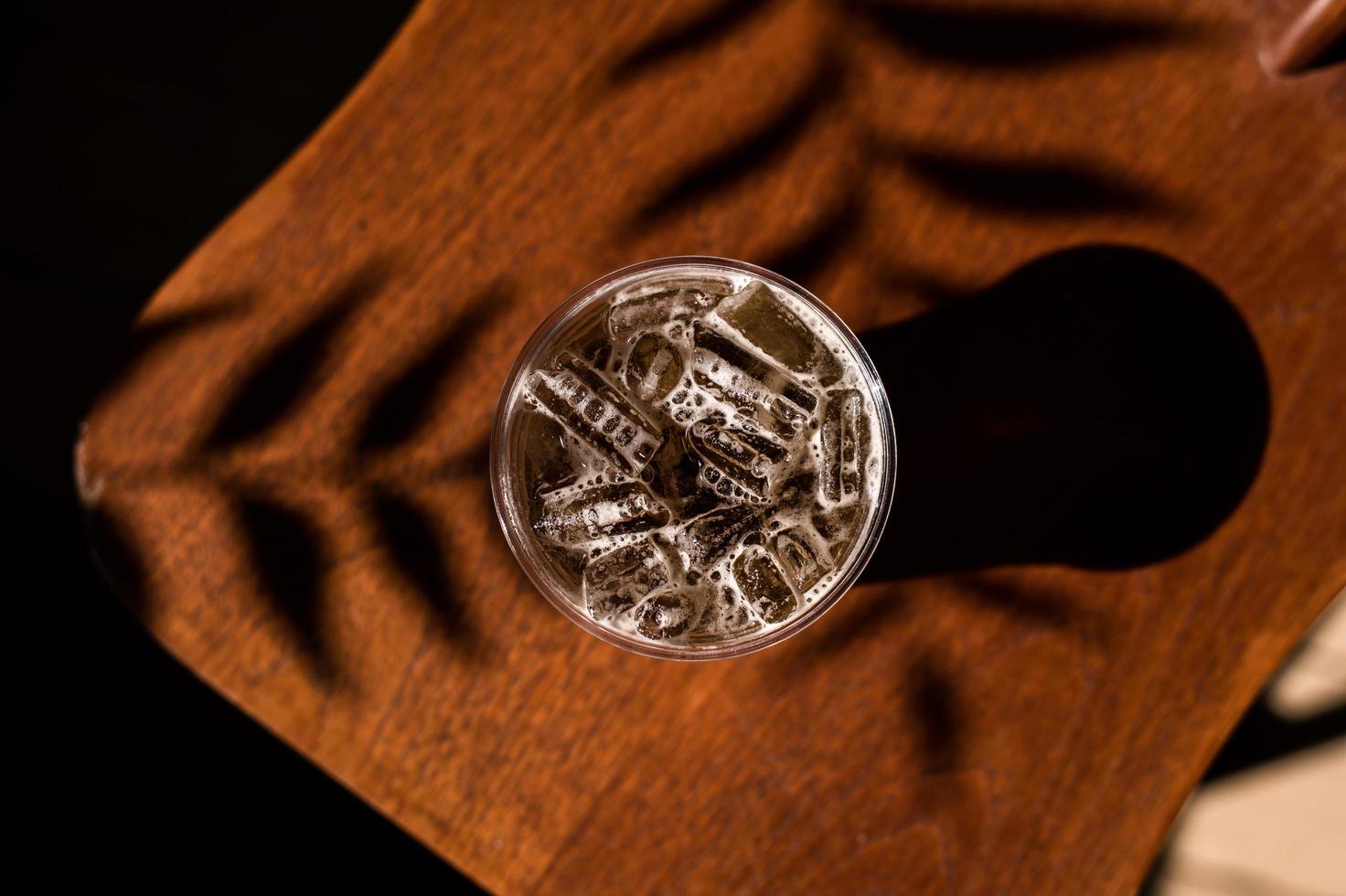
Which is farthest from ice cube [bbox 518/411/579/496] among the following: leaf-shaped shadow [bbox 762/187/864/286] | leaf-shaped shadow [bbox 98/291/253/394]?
leaf-shaped shadow [bbox 98/291/253/394]

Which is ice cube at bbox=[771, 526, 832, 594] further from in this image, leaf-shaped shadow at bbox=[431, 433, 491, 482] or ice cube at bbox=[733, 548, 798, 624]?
leaf-shaped shadow at bbox=[431, 433, 491, 482]

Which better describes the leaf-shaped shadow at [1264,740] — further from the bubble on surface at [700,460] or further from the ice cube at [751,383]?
the ice cube at [751,383]

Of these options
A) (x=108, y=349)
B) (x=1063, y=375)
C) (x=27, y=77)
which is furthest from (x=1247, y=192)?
(x=27, y=77)

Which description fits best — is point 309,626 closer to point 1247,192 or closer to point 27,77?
point 1247,192

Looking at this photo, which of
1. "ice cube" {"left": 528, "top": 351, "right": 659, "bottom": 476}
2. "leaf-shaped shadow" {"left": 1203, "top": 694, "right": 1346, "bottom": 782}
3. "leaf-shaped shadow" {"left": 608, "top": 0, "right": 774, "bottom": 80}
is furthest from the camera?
"leaf-shaped shadow" {"left": 1203, "top": 694, "right": 1346, "bottom": 782}

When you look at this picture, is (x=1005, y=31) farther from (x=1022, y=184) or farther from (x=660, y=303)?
(x=660, y=303)

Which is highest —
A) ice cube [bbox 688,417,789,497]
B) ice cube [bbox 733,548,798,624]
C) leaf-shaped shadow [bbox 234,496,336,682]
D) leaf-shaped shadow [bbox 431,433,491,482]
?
ice cube [bbox 688,417,789,497]
